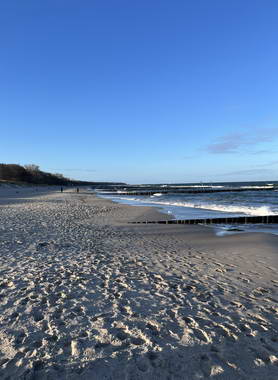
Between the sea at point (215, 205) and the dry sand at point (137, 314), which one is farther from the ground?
the dry sand at point (137, 314)

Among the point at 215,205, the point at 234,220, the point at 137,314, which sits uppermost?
the point at 137,314

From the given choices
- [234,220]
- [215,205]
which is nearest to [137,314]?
[234,220]

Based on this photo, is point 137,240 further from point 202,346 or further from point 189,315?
point 202,346

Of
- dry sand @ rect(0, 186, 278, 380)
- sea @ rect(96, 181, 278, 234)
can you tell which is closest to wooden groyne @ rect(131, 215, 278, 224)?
sea @ rect(96, 181, 278, 234)

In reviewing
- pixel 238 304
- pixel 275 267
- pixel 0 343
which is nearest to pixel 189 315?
pixel 238 304

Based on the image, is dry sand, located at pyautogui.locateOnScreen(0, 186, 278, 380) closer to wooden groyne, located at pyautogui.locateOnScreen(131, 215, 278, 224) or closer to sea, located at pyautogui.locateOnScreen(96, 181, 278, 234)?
wooden groyne, located at pyautogui.locateOnScreen(131, 215, 278, 224)

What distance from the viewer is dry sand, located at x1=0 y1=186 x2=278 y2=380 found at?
3295 mm

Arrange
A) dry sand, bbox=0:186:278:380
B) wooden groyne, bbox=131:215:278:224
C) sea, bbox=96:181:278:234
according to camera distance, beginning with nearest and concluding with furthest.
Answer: dry sand, bbox=0:186:278:380 → wooden groyne, bbox=131:215:278:224 → sea, bbox=96:181:278:234

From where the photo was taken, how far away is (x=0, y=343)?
372cm

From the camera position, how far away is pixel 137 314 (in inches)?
182

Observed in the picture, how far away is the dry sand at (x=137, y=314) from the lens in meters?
3.29

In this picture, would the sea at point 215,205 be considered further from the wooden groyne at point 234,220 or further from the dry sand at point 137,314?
the dry sand at point 137,314

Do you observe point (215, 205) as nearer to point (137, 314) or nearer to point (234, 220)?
point (234, 220)

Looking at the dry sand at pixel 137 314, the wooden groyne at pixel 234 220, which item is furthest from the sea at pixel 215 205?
the dry sand at pixel 137 314
